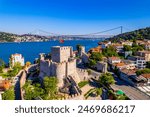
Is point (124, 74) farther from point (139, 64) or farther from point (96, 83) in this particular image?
point (139, 64)

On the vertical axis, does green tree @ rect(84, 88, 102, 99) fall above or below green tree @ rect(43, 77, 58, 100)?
below

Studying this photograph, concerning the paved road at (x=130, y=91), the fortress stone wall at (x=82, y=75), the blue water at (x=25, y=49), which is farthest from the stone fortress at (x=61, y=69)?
the blue water at (x=25, y=49)

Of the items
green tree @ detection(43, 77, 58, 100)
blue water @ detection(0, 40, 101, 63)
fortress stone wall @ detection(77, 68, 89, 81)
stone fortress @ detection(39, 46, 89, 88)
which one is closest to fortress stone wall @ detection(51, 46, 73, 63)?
stone fortress @ detection(39, 46, 89, 88)

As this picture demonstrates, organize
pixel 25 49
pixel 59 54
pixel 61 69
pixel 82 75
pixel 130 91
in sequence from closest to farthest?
pixel 130 91 → pixel 61 69 → pixel 82 75 → pixel 59 54 → pixel 25 49

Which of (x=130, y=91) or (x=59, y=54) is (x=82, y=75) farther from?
(x=130, y=91)

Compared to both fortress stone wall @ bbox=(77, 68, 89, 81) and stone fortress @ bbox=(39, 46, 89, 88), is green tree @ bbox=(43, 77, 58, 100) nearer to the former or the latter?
stone fortress @ bbox=(39, 46, 89, 88)

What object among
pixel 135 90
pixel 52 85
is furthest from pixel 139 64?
pixel 52 85

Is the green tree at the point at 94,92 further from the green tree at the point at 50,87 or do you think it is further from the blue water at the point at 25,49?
the blue water at the point at 25,49

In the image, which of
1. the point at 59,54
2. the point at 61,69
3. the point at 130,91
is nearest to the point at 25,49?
the point at 59,54
